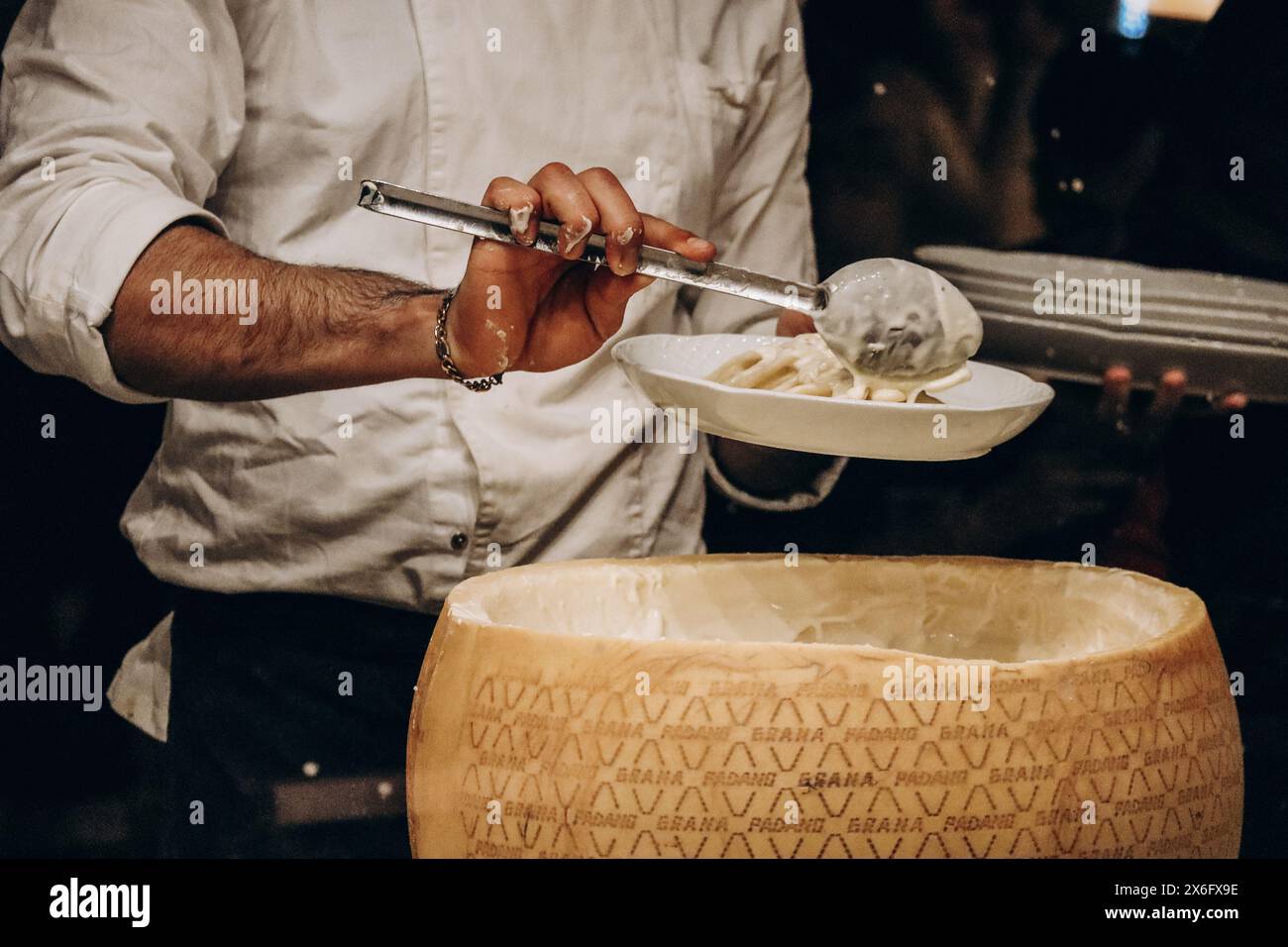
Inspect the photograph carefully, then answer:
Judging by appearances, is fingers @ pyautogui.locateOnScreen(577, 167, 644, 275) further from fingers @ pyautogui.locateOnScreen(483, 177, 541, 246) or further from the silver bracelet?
the silver bracelet

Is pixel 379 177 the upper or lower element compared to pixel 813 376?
upper

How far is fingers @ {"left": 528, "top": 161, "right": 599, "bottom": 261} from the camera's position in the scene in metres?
0.94

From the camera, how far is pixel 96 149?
114 cm

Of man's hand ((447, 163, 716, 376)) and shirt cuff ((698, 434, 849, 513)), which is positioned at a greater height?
man's hand ((447, 163, 716, 376))

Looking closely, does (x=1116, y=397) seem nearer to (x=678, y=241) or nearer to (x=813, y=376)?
(x=813, y=376)

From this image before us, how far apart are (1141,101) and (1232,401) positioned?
0.42 m

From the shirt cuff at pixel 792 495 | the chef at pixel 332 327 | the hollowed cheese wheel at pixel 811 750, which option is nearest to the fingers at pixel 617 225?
the chef at pixel 332 327

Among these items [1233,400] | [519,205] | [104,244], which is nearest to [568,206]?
[519,205]

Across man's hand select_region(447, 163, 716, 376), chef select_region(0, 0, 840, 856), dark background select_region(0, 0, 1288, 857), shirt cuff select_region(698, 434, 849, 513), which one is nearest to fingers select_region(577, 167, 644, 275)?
man's hand select_region(447, 163, 716, 376)

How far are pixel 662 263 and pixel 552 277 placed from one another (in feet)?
0.56

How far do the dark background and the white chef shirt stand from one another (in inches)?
3.1
